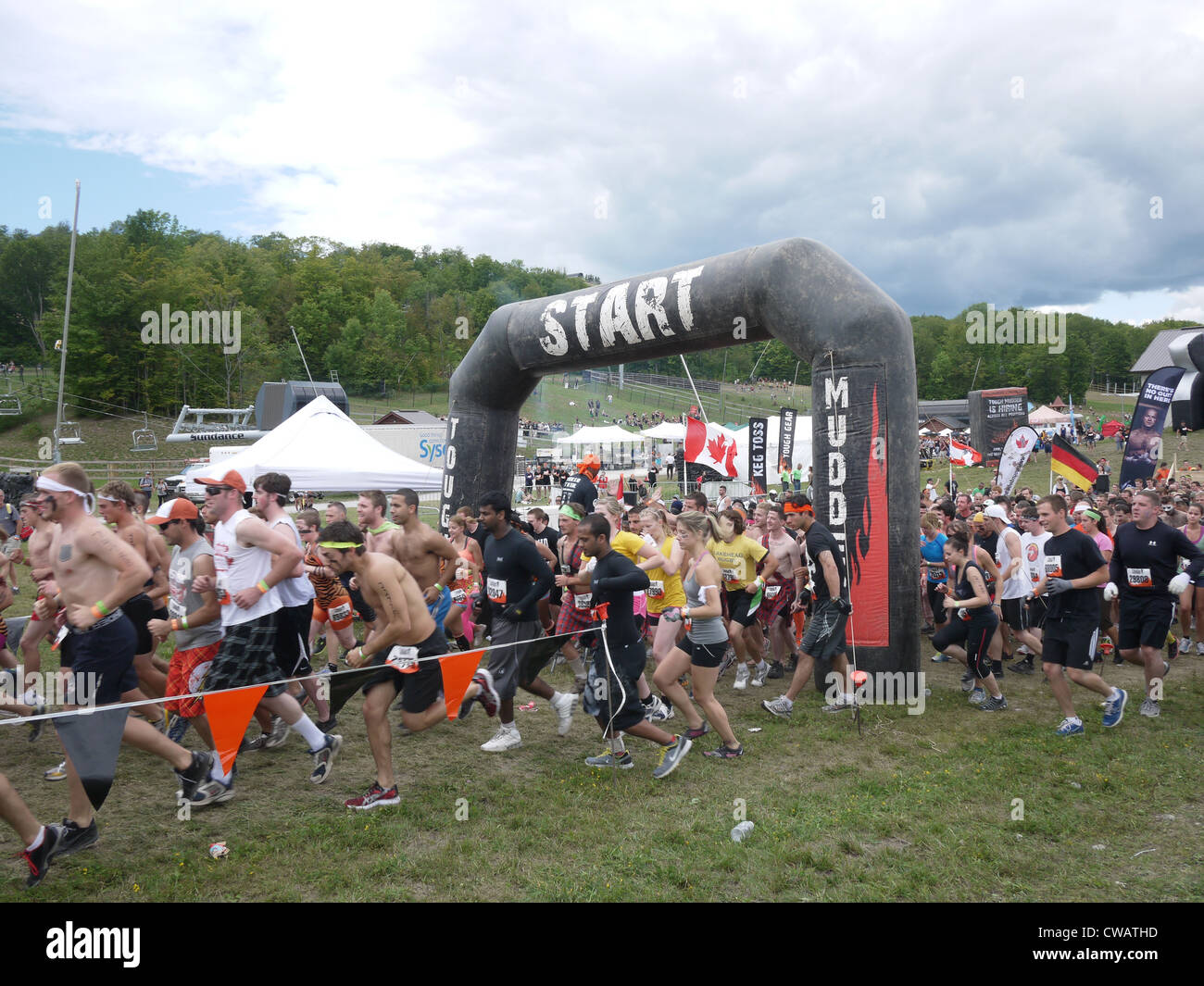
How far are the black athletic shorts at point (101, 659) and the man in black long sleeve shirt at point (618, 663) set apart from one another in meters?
2.77

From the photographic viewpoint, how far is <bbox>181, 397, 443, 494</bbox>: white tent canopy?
14.0 meters

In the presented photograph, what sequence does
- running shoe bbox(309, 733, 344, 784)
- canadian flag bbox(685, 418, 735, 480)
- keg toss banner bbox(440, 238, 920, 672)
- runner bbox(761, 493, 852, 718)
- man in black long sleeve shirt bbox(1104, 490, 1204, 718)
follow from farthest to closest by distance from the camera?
canadian flag bbox(685, 418, 735, 480) → keg toss banner bbox(440, 238, 920, 672) → runner bbox(761, 493, 852, 718) → man in black long sleeve shirt bbox(1104, 490, 1204, 718) → running shoe bbox(309, 733, 344, 784)

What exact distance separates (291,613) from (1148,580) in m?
6.85

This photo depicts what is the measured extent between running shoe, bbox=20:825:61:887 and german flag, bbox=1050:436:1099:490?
14410mm

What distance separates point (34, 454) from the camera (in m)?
38.8

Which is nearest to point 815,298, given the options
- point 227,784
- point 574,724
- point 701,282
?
point 701,282

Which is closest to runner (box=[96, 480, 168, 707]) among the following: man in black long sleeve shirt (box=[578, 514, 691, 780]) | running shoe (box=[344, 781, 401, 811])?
running shoe (box=[344, 781, 401, 811])

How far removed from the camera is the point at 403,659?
5.11 meters

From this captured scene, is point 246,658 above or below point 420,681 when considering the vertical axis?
above

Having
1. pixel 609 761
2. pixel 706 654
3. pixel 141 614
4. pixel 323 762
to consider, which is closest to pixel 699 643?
pixel 706 654

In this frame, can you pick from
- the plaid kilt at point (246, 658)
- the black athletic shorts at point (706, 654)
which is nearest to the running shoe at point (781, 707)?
the black athletic shorts at point (706, 654)

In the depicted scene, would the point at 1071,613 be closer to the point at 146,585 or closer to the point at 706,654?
the point at 706,654

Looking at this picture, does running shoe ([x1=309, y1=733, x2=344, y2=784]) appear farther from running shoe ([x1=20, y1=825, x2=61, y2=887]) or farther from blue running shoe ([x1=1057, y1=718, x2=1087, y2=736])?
blue running shoe ([x1=1057, y1=718, x2=1087, y2=736])

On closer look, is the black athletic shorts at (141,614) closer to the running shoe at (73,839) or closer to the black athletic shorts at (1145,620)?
the running shoe at (73,839)
